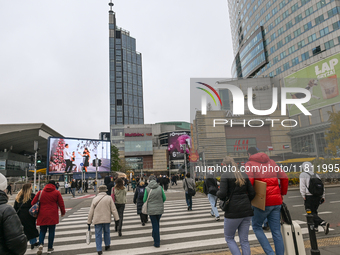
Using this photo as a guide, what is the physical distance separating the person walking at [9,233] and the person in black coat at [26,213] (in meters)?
3.87

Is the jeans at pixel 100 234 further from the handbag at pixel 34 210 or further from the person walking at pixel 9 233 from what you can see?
the person walking at pixel 9 233

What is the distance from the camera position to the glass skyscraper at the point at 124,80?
163 metres

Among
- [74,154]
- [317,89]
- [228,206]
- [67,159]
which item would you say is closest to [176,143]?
[74,154]

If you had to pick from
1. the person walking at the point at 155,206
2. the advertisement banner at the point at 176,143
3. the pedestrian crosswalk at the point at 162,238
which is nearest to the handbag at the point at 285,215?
the pedestrian crosswalk at the point at 162,238

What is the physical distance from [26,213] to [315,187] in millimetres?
7245

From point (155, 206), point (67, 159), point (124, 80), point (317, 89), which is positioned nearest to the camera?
point (317, 89)

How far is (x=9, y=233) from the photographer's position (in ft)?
7.79

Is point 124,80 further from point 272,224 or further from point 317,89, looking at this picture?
point 272,224

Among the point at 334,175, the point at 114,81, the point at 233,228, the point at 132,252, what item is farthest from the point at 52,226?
the point at 114,81

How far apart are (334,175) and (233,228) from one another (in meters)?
2.33

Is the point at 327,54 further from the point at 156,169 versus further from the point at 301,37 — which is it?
the point at 156,169

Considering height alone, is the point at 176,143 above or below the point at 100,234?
above

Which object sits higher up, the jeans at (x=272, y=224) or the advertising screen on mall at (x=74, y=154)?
the advertising screen on mall at (x=74, y=154)

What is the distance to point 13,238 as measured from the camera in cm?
238
